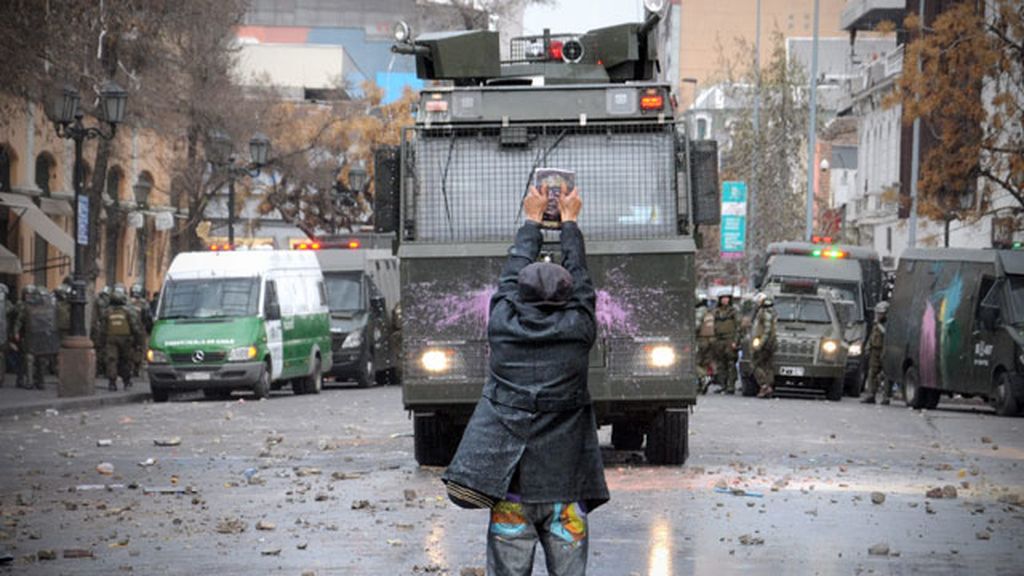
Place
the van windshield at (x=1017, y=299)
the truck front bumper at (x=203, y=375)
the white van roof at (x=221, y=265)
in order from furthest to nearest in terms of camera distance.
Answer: the white van roof at (x=221, y=265)
the truck front bumper at (x=203, y=375)
the van windshield at (x=1017, y=299)

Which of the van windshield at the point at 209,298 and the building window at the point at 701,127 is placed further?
the building window at the point at 701,127

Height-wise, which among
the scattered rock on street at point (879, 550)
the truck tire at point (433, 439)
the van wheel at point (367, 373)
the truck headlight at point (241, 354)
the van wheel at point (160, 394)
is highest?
the scattered rock on street at point (879, 550)

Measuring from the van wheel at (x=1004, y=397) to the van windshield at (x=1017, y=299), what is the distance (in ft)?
2.75

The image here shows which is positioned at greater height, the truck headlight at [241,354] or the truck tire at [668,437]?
the truck tire at [668,437]

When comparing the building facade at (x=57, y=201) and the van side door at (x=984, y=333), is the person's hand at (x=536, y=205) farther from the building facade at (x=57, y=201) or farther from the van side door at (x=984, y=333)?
the building facade at (x=57, y=201)

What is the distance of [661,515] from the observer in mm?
13195

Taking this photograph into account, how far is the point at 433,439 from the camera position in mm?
17047

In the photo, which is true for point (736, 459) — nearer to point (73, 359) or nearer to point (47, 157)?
point (73, 359)

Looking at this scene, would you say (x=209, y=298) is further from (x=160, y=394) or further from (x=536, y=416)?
(x=536, y=416)

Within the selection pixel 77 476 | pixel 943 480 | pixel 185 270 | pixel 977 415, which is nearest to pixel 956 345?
pixel 977 415

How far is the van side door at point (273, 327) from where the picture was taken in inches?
1241

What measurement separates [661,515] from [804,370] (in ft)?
70.7

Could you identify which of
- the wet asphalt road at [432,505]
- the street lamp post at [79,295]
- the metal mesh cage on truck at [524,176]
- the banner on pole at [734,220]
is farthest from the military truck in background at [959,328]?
the banner on pole at [734,220]

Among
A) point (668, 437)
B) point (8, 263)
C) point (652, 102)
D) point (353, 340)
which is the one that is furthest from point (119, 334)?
point (652, 102)
